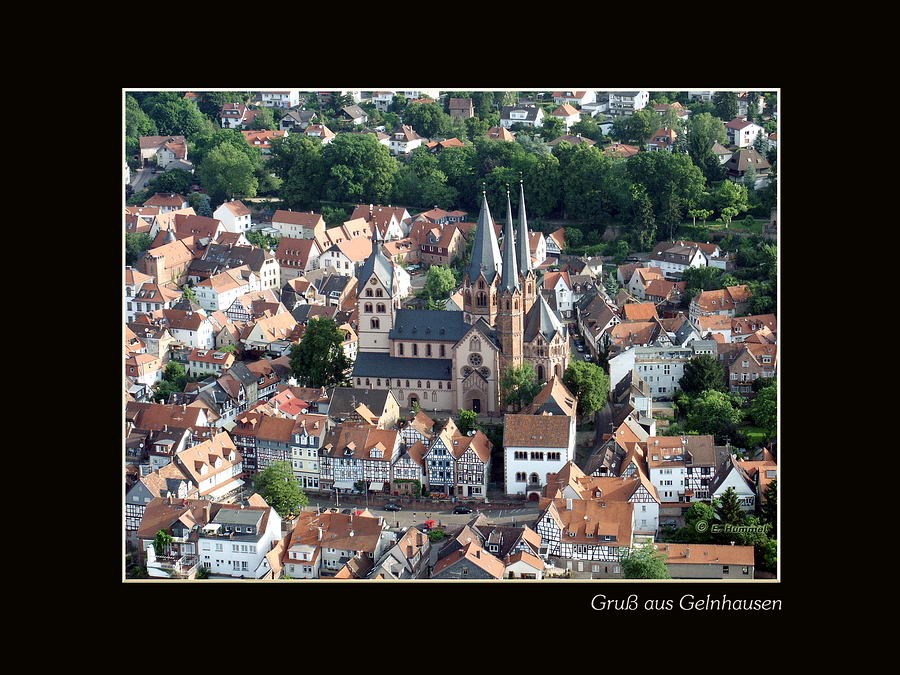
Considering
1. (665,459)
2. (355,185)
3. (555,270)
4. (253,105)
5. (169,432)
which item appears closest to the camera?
(665,459)

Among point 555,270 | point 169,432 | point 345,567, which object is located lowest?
point 345,567

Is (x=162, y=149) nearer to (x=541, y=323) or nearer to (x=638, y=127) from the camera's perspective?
(x=638, y=127)

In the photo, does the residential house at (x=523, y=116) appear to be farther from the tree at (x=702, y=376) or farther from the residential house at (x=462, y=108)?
the tree at (x=702, y=376)

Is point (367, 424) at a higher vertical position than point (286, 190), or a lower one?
lower

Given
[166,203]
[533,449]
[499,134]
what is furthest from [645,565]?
[499,134]

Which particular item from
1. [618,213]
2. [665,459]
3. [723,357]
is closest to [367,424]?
[665,459]

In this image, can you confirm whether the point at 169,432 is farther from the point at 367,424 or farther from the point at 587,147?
the point at 587,147
